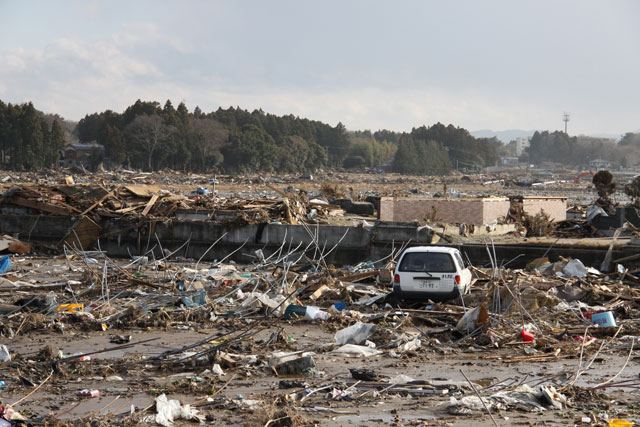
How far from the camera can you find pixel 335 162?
15288 centimetres

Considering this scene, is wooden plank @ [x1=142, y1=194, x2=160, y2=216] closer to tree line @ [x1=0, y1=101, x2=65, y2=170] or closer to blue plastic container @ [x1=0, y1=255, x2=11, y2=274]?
blue plastic container @ [x1=0, y1=255, x2=11, y2=274]

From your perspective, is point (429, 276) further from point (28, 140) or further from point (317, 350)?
point (28, 140)

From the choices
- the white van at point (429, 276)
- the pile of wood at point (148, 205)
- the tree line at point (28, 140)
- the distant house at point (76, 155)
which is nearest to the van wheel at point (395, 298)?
the white van at point (429, 276)

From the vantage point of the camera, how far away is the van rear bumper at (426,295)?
48.2 ft

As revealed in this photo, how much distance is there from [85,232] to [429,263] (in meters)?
16.3

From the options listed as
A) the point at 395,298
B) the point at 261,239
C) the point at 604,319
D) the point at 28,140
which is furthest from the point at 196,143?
the point at 604,319

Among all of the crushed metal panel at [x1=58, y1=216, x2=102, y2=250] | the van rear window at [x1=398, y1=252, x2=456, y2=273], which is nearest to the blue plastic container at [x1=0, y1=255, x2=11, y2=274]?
the crushed metal panel at [x1=58, y1=216, x2=102, y2=250]

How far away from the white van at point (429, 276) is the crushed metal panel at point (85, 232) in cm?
1553

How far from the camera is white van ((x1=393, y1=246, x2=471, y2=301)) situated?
1470 cm

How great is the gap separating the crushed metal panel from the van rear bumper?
15492 millimetres

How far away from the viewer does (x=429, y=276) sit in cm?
1477

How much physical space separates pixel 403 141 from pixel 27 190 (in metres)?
134

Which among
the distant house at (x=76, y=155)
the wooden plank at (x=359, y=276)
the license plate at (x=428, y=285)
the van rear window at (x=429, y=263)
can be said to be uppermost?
the distant house at (x=76, y=155)

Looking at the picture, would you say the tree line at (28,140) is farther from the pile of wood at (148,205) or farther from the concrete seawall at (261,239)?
the concrete seawall at (261,239)
